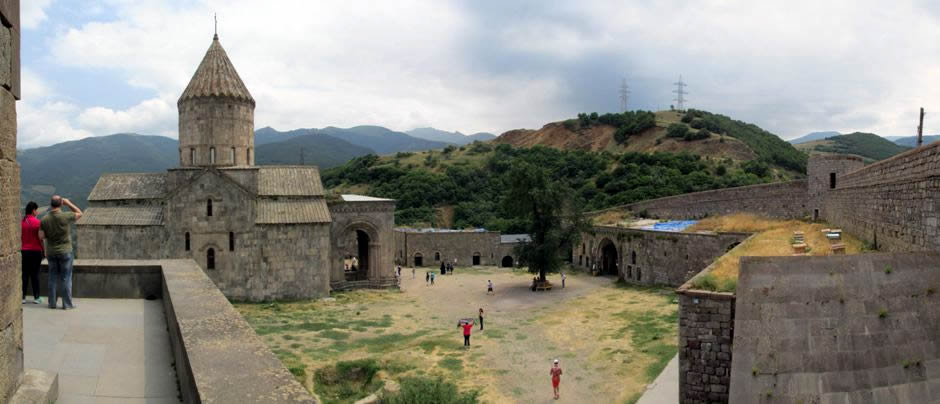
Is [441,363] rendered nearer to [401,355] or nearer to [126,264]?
[401,355]

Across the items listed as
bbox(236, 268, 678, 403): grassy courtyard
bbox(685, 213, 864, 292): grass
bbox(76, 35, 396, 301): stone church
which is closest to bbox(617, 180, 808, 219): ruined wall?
bbox(685, 213, 864, 292): grass

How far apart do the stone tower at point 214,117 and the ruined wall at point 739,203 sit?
797 inches

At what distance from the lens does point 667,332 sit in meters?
15.1

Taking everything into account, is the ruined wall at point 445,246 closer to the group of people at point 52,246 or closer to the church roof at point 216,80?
the church roof at point 216,80

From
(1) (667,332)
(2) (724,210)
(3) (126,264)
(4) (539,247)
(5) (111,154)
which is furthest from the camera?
(5) (111,154)

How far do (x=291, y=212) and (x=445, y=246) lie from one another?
1393 centimetres

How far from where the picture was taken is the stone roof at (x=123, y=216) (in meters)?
19.6

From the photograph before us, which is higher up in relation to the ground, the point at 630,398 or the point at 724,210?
the point at 724,210

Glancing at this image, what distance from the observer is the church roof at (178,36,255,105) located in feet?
69.3

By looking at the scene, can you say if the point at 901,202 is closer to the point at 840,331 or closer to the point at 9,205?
the point at 840,331

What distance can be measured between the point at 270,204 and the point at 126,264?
51.8 ft

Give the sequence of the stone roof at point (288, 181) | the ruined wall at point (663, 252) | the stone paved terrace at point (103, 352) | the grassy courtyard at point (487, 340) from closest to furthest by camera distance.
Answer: the stone paved terrace at point (103, 352) < the grassy courtyard at point (487, 340) < the ruined wall at point (663, 252) < the stone roof at point (288, 181)

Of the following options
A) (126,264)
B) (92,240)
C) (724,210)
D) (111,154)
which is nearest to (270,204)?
(92,240)

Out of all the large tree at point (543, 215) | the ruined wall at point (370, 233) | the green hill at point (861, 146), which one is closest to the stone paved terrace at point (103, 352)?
the ruined wall at point (370, 233)
